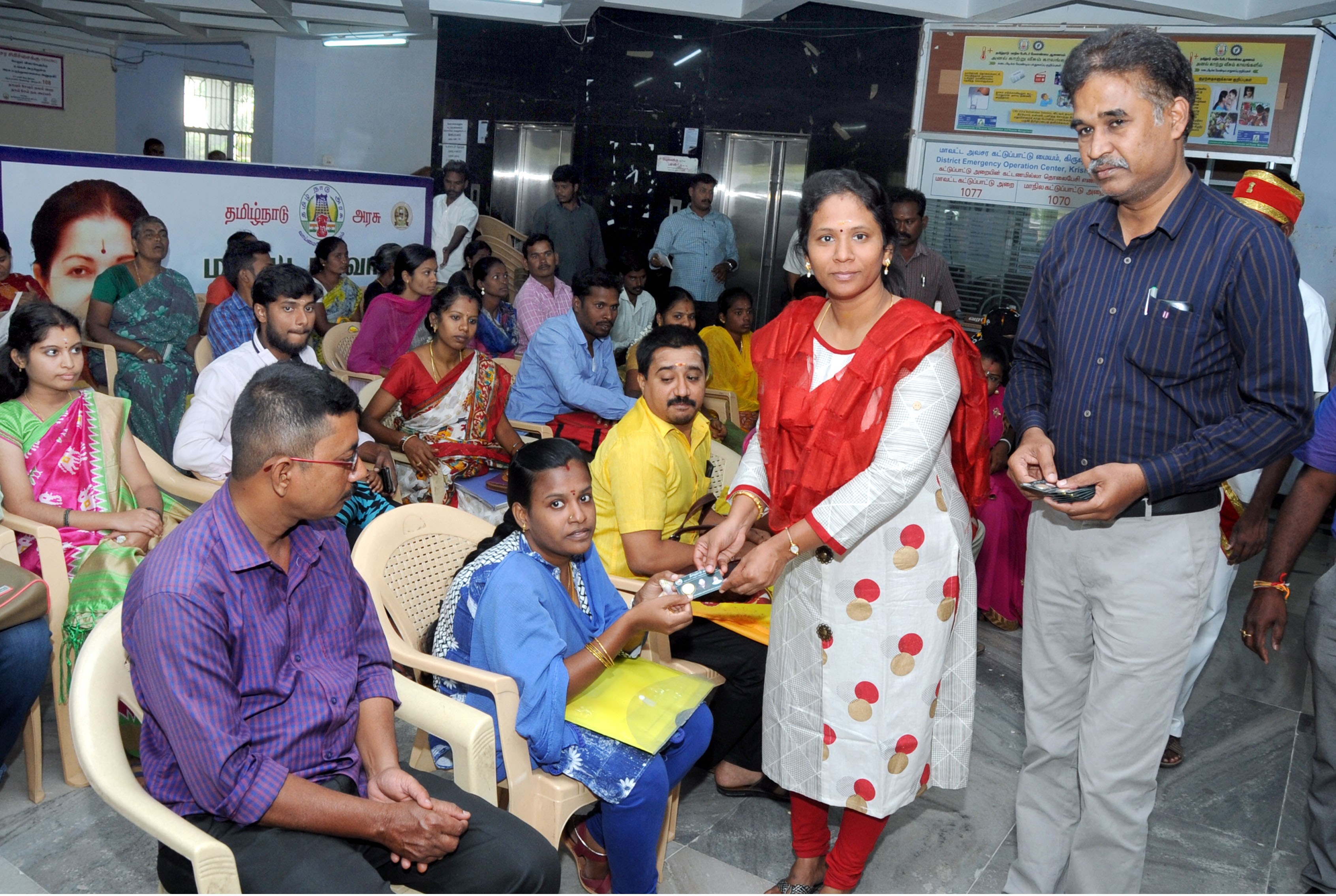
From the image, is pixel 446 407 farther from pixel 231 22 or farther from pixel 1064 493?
pixel 231 22

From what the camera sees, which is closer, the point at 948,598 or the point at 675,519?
the point at 948,598

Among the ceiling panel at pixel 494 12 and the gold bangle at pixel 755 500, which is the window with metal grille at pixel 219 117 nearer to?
the ceiling panel at pixel 494 12

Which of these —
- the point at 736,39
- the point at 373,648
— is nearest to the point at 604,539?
the point at 373,648

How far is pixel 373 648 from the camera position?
2.00 metres

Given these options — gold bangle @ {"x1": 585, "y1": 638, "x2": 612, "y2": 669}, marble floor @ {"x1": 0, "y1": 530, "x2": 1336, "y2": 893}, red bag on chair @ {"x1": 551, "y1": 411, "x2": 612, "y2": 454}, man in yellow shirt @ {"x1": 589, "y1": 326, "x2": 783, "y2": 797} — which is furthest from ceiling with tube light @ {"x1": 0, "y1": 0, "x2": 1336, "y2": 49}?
gold bangle @ {"x1": 585, "y1": 638, "x2": 612, "y2": 669}

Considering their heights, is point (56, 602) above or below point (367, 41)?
below

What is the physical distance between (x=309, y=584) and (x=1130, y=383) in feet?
4.99

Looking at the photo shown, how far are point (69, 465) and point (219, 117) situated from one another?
16.8 meters

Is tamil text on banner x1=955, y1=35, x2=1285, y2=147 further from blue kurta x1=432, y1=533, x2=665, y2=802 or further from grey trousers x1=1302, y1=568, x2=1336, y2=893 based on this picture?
blue kurta x1=432, y1=533, x2=665, y2=802

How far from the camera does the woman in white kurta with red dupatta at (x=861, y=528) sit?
204cm

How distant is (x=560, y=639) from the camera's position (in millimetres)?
2146

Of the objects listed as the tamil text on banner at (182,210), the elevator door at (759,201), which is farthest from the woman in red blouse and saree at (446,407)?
the elevator door at (759,201)

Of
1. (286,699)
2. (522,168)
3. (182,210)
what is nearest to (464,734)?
(286,699)

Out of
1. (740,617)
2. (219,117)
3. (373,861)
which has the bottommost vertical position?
(373,861)
